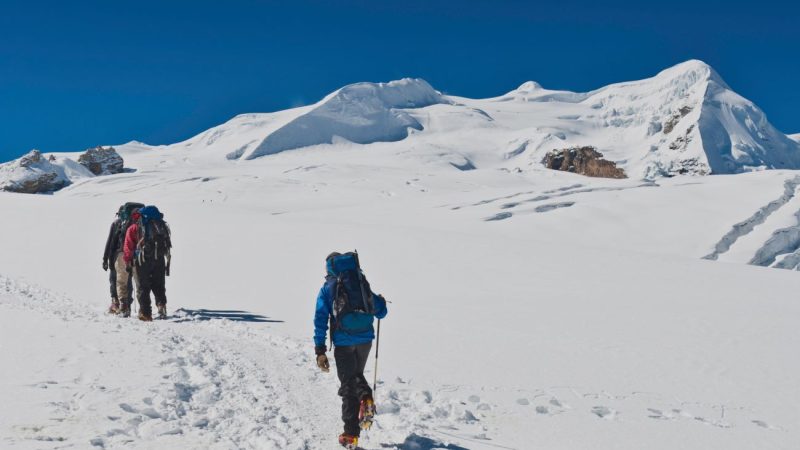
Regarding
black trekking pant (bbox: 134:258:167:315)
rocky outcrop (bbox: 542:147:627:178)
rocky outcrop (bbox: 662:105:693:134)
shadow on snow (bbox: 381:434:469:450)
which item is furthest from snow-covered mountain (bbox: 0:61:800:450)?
rocky outcrop (bbox: 662:105:693:134)

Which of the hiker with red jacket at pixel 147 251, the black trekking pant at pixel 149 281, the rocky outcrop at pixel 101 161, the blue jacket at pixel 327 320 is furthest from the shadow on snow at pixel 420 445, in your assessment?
the rocky outcrop at pixel 101 161

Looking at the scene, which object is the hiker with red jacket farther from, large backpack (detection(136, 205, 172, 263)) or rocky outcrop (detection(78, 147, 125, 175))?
rocky outcrop (detection(78, 147, 125, 175))

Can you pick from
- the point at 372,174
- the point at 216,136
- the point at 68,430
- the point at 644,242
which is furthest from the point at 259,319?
the point at 216,136

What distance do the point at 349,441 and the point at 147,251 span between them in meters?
7.28

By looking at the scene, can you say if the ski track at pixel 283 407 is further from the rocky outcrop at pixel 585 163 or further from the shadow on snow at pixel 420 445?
the rocky outcrop at pixel 585 163

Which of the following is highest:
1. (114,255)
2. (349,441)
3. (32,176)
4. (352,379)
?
(32,176)

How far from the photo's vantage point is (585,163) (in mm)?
124250

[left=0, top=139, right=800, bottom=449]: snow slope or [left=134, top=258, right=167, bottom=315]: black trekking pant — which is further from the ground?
[left=134, top=258, right=167, bottom=315]: black trekking pant

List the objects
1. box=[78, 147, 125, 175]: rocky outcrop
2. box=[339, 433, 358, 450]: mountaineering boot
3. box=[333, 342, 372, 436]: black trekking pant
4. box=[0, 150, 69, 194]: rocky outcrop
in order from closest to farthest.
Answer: box=[339, 433, 358, 450]: mountaineering boot → box=[333, 342, 372, 436]: black trekking pant → box=[0, 150, 69, 194]: rocky outcrop → box=[78, 147, 125, 175]: rocky outcrop

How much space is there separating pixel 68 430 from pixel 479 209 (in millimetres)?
35624

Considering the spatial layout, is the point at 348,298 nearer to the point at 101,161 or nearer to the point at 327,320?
the point at 327,320

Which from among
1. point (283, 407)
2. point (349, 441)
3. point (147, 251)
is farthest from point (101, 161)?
point (349, 441)

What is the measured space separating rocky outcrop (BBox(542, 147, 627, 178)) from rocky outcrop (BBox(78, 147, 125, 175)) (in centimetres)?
7472

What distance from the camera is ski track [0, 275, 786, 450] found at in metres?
5.42
